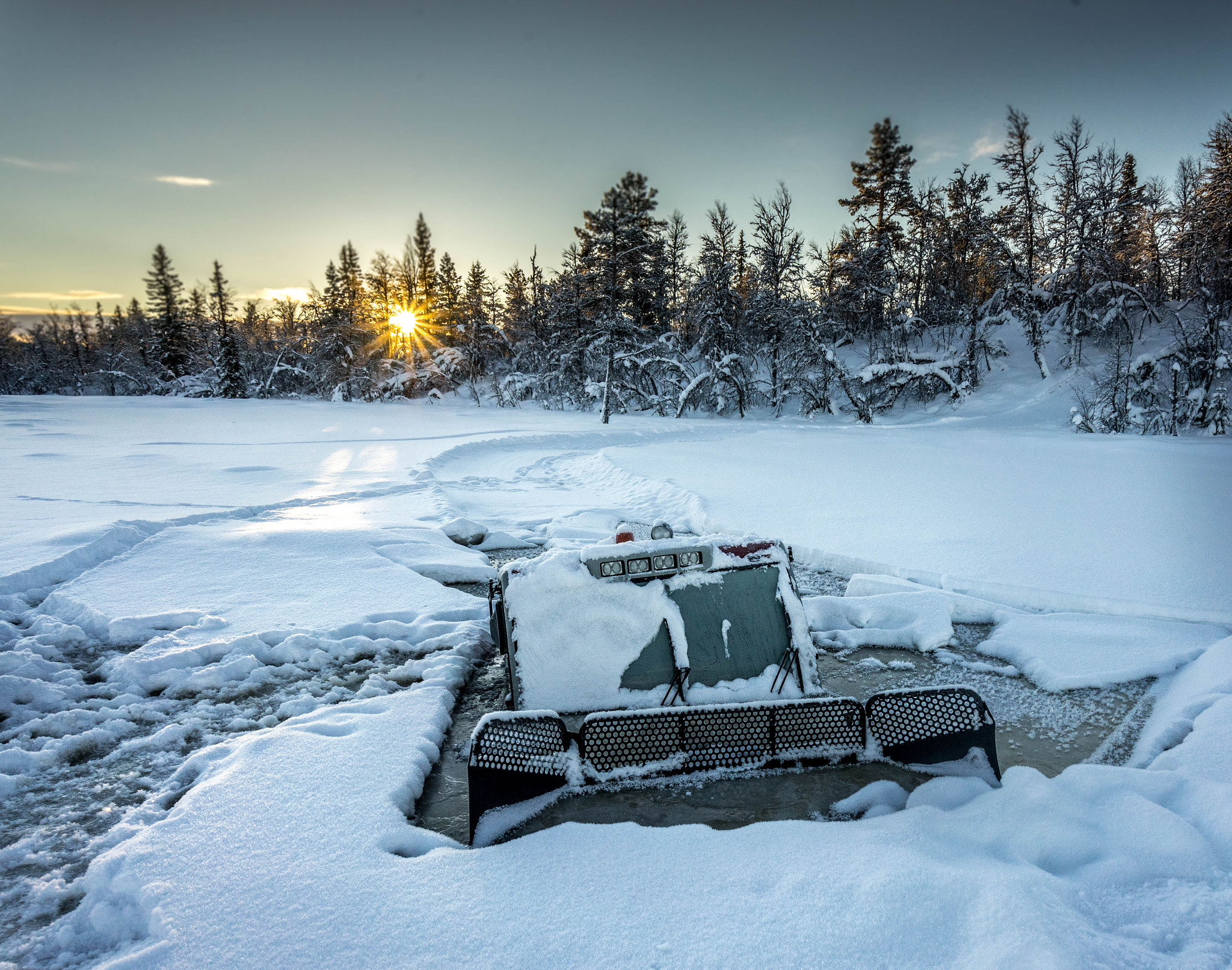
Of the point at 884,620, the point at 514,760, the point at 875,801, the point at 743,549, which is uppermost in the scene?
the point at 743,549

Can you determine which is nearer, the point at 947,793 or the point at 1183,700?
the point at 947,793

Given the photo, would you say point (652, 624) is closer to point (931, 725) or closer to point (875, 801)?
point (875, 801)

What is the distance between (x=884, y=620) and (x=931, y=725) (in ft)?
7.59

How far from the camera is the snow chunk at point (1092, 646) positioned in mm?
4113

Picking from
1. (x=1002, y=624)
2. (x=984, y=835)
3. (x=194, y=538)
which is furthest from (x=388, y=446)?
(x=984, y=835)

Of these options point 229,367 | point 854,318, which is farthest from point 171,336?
point 854,318

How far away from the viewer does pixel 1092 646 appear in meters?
4.47

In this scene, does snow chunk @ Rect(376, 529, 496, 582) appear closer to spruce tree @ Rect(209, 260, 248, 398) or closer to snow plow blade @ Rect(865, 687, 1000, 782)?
snow plow blade @ Rect(865, 687, 1000, 782)

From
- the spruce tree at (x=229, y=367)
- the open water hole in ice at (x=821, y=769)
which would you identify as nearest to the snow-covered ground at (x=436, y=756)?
the open water hole in ice at (x=821, y=769)

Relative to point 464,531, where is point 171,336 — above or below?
above

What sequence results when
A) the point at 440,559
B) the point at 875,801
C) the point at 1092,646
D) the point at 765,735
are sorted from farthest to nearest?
the point at 440,559
the point at 1092,646
the point at 765,735
the point at 875,801

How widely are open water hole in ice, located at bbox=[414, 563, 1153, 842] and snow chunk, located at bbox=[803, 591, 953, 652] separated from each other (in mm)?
207

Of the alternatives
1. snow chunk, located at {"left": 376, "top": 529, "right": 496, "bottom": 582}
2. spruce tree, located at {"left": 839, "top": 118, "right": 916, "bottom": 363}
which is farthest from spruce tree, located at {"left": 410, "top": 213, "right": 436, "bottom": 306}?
snow chunk, located at {"left": 376, "top": 529, "right": 496, "bottom": 582}

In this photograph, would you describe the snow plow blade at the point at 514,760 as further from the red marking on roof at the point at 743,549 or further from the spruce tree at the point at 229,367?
the spruce tree at the point at 229,367
